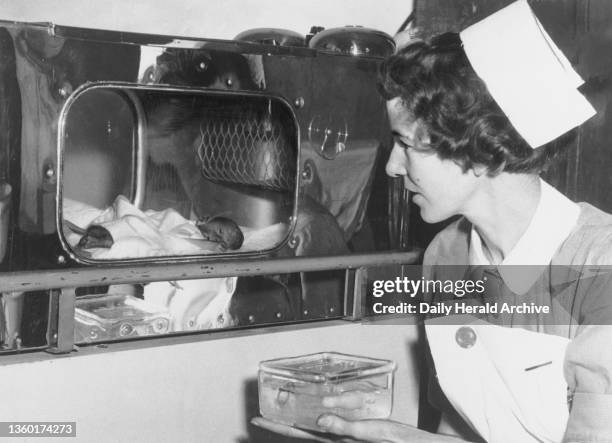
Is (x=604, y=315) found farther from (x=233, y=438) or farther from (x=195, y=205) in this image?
(x=195, y=205)

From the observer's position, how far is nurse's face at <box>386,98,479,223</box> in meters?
1.36

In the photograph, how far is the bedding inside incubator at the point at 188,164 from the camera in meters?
1.59

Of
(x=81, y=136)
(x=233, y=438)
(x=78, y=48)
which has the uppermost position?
(x=78, y=48)

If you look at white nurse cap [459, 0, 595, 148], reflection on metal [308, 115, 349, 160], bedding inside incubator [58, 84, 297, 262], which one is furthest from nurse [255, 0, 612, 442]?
bedding inside incubator [58, 84, 297, 262]

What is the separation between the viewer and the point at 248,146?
5.47 feet

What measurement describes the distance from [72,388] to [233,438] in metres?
0.33

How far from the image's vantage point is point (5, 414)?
3.98ft

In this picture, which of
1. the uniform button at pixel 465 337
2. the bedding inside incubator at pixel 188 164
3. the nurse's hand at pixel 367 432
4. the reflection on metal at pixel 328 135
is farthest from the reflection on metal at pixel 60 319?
the uniform button at pixel 465 337

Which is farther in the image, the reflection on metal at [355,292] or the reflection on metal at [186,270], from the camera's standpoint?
the reflection on metal at [355,292]

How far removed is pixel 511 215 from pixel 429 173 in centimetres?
15

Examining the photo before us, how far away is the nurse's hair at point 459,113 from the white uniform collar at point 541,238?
0.07 m

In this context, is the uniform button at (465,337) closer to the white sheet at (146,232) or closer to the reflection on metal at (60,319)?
the white sheet at (146,232)

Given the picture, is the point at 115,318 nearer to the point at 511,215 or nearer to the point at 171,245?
the point at 171,245

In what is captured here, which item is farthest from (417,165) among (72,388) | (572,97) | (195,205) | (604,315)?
(72,388)
